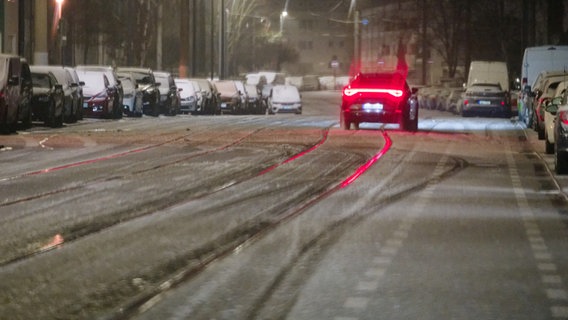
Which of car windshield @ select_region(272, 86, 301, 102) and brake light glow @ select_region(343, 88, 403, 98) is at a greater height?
car windshield @ select_region(272, 86, 301, 102)

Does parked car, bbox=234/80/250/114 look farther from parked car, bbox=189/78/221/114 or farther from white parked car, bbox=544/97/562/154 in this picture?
white parked car, bbox=544/97/562/154

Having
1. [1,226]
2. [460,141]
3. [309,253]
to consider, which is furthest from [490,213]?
[460,141]

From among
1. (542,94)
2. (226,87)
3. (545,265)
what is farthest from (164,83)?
(545,265)

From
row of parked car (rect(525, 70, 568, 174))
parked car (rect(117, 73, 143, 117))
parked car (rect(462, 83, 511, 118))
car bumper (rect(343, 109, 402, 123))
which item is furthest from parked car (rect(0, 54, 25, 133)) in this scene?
parked car (rect(462, 83, 511, 118))

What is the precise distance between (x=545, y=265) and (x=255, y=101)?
6011 cm

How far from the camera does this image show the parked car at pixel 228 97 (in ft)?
211

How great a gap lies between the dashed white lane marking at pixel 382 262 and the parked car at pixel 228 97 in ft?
157

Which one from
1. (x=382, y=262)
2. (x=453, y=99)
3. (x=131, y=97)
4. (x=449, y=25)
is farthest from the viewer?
(x=449, y=25)

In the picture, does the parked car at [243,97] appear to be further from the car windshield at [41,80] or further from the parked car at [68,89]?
the car windshield at [41,80]

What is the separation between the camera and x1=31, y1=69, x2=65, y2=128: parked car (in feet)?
117

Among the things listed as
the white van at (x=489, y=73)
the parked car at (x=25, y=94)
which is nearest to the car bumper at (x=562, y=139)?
the parked car at (x=25, y=94)

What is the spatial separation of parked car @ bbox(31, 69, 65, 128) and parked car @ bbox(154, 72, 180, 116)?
50.1 feet

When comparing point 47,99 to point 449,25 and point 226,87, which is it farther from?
point 449,25

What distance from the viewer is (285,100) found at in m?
66.9
